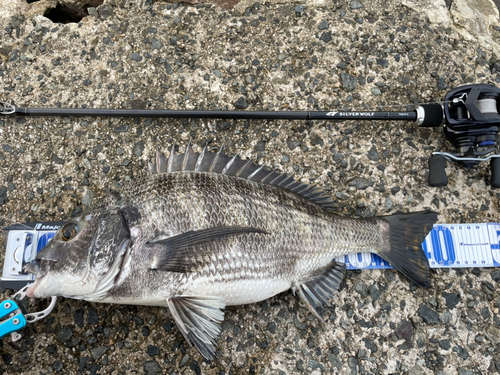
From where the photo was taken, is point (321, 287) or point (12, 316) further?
point (321, 287)

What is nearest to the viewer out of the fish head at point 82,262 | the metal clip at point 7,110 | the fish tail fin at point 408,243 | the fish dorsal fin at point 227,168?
the fish head at point 82,262

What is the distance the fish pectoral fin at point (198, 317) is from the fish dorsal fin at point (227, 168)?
84 centimetres

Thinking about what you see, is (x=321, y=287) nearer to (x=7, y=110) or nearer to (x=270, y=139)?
(x=270, y=139)

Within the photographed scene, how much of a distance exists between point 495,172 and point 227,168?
2.11 m

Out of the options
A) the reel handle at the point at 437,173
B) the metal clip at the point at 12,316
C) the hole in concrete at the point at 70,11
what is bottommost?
the metal clip at the point at 12,316

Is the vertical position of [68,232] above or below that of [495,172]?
below

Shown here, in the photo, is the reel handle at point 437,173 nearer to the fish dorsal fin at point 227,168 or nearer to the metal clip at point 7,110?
the fish dorsal fin at point 227,168

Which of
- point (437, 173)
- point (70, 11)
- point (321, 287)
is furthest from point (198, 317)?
point (70, 11)

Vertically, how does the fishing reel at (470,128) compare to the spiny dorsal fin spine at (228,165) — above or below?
above

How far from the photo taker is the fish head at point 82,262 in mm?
1996

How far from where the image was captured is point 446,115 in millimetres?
2678

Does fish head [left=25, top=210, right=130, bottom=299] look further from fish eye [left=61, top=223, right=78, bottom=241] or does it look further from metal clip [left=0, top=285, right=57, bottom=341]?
metal clip [left=0, top=285, right=57, bottom=341]

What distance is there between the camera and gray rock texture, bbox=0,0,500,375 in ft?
8.06

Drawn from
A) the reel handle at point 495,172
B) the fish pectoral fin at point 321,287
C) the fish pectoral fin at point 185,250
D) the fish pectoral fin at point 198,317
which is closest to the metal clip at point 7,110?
the fish pectoral fin at point 185,250
